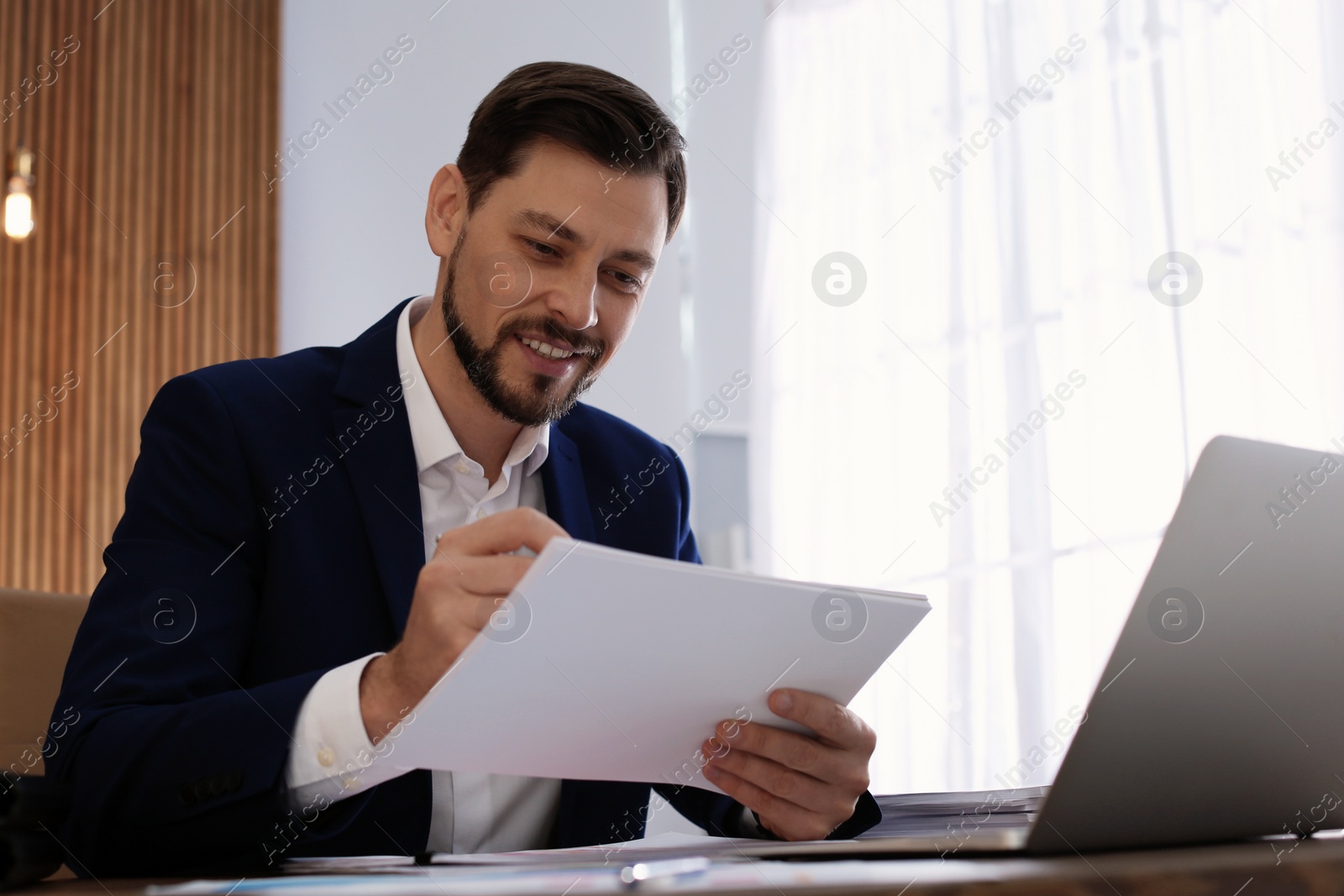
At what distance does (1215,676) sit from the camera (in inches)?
25.8

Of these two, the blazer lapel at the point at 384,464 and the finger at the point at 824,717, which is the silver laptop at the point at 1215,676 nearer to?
the finger at the point at 824,717

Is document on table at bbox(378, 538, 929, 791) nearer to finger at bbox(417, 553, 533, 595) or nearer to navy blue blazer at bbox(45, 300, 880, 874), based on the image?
finger at bbox(417, 553, 533, 595)

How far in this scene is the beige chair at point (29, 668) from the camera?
1320mm

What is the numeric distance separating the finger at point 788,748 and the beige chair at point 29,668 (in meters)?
0.87

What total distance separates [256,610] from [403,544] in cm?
17

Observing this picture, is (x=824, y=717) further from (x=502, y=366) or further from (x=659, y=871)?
(x=502, y=366)

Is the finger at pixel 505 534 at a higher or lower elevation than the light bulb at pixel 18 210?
lower

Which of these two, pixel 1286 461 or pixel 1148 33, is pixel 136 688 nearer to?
pixel 1286 461

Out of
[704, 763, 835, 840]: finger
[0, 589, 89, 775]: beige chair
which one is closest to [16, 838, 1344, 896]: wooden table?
[704, 763, 835, 840]: finger

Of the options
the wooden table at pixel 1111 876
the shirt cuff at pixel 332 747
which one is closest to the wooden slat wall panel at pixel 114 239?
the shirt cuff at pixel 332 747

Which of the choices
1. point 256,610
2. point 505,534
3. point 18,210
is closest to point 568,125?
point 256,610

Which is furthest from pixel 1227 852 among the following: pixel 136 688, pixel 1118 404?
pixel 1118 404

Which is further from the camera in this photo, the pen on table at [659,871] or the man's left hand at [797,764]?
the man's left hand at [797,764]

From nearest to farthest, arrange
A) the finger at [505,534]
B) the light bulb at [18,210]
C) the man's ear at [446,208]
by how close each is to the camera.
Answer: the finger at [505,534], the man's ear at [446,208], the light bulb at [18,210]
